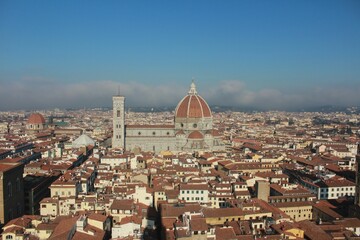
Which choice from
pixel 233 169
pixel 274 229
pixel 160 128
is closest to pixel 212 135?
pixel 160 128

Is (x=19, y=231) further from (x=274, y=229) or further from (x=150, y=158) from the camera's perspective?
(x=150, y=158)

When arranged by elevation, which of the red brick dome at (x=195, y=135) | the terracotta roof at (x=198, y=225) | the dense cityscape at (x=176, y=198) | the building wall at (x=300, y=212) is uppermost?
the red brick dome at (x=195, y=135)

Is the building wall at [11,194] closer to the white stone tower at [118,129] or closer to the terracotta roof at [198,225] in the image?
the terracotta roof at [198,225]

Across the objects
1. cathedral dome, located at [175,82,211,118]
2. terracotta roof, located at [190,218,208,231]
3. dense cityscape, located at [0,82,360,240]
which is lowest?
dense cityscape, located at [0,82,360,240]

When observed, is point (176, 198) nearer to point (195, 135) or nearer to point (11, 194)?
point (11, 194)

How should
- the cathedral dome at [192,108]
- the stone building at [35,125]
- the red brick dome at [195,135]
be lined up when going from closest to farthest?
the red brick dome at [195,135], the cathedral dome at [192,108], the stone building at [35,125]

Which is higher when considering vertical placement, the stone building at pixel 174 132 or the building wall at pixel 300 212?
the stone building at pixel 174 132

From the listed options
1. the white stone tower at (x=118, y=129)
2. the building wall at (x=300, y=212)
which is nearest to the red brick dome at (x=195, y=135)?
the white stone tower at (x=118, y=129)

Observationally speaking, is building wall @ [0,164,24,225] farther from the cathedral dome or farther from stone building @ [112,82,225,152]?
the cathedral dome

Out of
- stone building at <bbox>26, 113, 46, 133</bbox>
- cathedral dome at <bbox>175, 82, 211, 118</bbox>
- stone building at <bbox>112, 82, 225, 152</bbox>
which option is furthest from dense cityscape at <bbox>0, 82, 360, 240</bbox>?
stone building at <bbox>26, 113, 46, 133</bbox>
